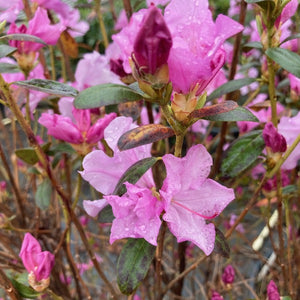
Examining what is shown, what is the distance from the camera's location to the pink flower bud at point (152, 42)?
13.8 inches

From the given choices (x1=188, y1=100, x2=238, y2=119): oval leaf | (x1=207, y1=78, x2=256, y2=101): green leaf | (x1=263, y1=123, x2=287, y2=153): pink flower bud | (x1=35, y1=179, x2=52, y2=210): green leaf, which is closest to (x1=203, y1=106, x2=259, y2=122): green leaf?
(x1=188, y1=100, x2=238, y2=119): oval leaf

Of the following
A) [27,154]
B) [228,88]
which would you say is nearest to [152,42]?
[228,88]

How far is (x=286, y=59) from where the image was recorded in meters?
0.59

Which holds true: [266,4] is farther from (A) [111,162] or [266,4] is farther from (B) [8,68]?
(B) [8,68]

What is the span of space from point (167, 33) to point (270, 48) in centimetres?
30

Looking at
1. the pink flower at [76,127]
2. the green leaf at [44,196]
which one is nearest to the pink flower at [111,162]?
the pink flower at [76,127]

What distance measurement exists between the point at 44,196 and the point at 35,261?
0.25 metres

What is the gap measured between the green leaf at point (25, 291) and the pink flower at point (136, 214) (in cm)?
30

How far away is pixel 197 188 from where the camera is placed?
51 cm

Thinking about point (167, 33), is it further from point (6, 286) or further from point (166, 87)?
point (6, 286)

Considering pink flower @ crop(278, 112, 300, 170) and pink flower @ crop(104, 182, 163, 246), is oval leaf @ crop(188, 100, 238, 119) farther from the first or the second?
pink flower @ crop(278, 112, 300, 170)

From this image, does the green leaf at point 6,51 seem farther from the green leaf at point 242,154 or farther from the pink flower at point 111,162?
the green leaf at point 242,154

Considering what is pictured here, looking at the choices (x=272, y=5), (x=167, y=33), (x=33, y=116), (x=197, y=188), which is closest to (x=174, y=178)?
(x=197, y=188)

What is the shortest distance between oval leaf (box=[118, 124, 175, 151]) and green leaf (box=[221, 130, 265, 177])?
0.29 m
